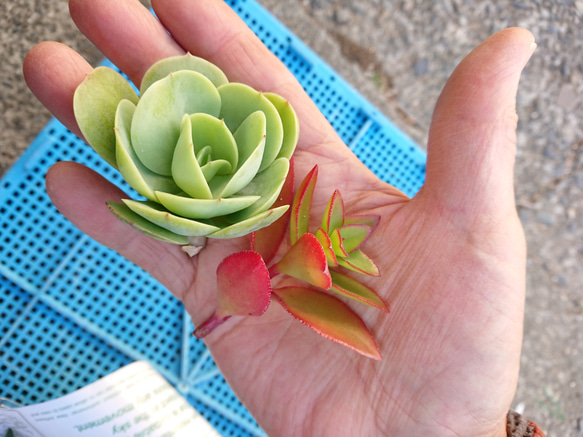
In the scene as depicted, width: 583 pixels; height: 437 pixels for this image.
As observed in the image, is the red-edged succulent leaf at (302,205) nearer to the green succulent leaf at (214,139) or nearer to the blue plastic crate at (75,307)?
the green succulent leaf at (214,139)

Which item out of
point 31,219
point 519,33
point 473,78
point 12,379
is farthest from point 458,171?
point 12,379

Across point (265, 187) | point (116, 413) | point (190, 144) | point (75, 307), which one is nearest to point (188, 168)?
point (190, 144)

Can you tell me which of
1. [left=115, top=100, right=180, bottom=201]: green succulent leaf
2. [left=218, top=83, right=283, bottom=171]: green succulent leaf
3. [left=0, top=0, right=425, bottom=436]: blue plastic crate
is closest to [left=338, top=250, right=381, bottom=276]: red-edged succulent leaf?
[left=218, top=83, right=283, bottom=171]: green succulent leaf

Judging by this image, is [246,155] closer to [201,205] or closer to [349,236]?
[201,205]

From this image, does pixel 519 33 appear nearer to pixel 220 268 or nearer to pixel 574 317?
pixel 220 268

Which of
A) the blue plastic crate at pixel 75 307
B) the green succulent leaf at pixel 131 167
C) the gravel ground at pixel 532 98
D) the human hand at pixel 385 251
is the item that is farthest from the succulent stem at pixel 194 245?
the gravel ground at pixel 532 98

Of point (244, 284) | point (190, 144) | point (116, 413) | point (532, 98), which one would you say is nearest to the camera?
point (190, 144)

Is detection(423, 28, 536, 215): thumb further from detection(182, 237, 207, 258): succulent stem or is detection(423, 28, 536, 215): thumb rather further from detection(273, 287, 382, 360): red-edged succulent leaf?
detection(182, 237, 207, 258): succulent stem
